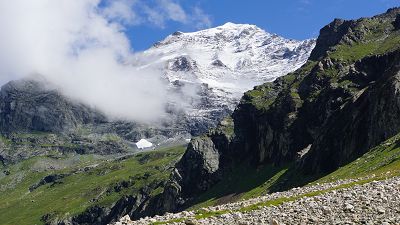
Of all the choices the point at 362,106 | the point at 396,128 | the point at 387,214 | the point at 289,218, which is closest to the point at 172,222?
the point at 289,218

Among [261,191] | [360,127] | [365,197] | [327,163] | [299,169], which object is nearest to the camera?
[365,197]

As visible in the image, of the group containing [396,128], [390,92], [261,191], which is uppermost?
[390,92]

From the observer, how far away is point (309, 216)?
36438mm

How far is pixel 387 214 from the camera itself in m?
35.1

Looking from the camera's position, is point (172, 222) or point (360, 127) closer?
point (172, 222)

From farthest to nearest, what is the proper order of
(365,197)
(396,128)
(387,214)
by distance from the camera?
(396,128) < (365,197) < (387,214)

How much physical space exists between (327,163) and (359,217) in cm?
13271

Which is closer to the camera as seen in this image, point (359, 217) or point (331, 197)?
point (359, 217)

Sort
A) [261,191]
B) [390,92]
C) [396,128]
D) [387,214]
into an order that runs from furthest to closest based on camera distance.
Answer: [261,191]
[390,92]
[396,128]
[387,214]

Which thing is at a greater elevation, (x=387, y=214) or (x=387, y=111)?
(x=387, y=111)

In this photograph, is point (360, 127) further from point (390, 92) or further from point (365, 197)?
point (365, 197)

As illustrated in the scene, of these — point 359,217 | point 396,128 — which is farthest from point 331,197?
point 396,128

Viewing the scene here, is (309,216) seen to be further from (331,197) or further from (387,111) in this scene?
(387,111)

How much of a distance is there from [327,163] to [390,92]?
32584 millimetres
